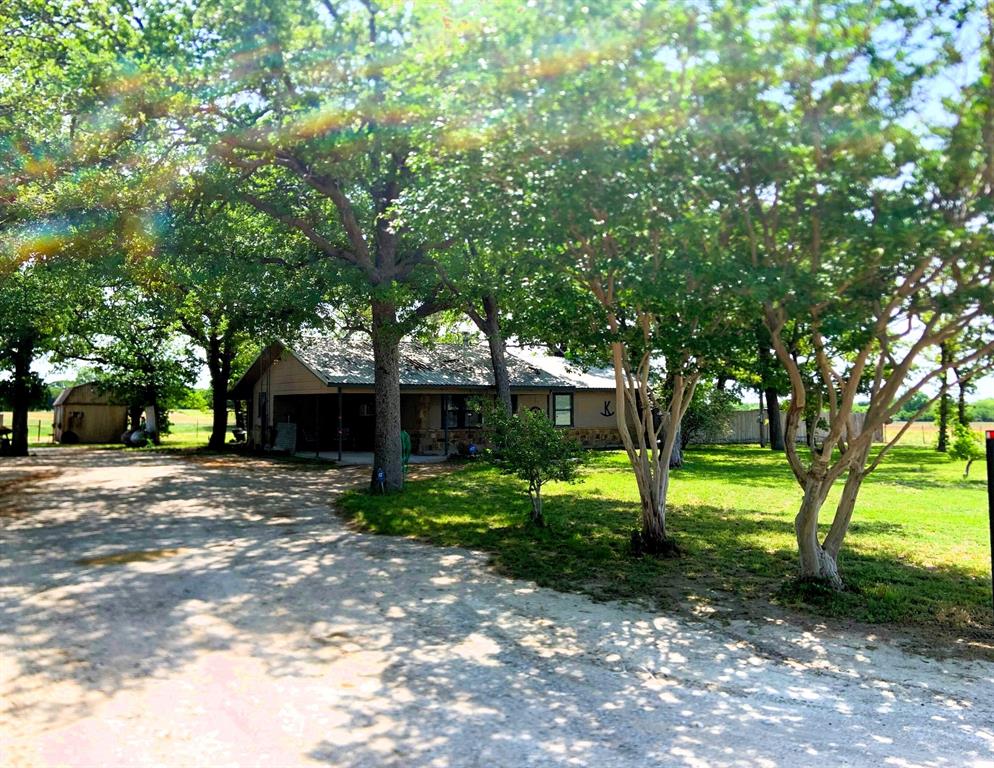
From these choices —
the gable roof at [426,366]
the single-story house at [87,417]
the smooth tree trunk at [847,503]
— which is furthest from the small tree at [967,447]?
the single-story house at [87,417]

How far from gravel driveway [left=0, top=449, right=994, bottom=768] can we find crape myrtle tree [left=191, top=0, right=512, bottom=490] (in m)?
4.13

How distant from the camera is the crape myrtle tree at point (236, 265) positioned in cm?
1420

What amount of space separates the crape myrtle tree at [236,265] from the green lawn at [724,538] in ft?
15.4

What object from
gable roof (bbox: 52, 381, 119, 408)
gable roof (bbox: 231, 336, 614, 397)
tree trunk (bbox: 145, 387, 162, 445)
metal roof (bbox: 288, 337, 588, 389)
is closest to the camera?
metal roof (bbox: 288, 337, 588, 389)

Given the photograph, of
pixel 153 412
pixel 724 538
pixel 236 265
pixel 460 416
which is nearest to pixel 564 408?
pixel 460 416

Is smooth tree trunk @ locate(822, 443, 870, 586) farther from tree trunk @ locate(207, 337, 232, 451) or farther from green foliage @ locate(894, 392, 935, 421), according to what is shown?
tree trunk @ locate(207, 337, 232, 451)

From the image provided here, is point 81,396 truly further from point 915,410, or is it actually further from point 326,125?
point 915,410

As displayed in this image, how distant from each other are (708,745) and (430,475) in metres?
15.9

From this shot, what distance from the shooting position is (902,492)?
1709 cm

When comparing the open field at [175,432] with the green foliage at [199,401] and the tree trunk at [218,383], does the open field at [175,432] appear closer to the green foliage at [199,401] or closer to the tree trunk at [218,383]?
the green foliage at [199,401]

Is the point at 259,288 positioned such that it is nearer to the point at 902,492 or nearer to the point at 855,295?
the point at 855,295

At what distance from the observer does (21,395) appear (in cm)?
2703

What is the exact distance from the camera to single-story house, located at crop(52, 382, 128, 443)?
38.3m

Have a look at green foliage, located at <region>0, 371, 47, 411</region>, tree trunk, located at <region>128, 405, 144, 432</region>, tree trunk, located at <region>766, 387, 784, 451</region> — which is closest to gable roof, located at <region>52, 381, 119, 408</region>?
tree trunk, located at <region>128, 405, 144, 432</region>
